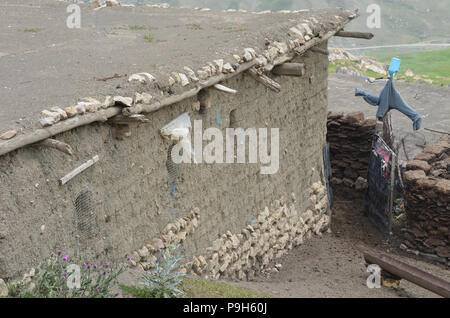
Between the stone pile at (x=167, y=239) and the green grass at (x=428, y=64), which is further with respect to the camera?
the green grass at (x=428, y=64)

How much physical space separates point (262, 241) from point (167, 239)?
91.5 inches

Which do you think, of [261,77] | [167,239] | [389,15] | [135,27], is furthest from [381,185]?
[389,15]

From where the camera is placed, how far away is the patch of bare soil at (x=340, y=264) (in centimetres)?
789

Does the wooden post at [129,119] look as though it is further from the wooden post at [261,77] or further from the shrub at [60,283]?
the wooden post at [261,77]

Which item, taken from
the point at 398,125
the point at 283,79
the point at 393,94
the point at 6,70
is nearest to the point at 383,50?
the point at 398,125

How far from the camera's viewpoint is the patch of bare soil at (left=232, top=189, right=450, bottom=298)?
7.89 m

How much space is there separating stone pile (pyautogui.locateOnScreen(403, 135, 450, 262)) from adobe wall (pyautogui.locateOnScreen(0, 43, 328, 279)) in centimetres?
168

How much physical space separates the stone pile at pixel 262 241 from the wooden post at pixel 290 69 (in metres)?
1.89

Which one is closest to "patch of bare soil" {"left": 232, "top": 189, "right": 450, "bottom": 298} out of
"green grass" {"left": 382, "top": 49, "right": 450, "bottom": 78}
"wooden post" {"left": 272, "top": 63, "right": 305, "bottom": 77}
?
"wooden post" {"left": 272, "top": 63, "right": 305, "bottom": 77}

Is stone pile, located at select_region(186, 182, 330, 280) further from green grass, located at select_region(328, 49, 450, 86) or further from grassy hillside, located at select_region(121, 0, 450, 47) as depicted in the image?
grassy hillside, located at select_region(121, 0, 450, 47)

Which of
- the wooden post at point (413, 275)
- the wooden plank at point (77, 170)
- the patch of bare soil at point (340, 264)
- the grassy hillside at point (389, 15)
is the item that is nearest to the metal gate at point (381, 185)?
the patch of bare soil at point (340, 264)

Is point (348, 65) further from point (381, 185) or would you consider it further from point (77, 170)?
point (77, 170)
